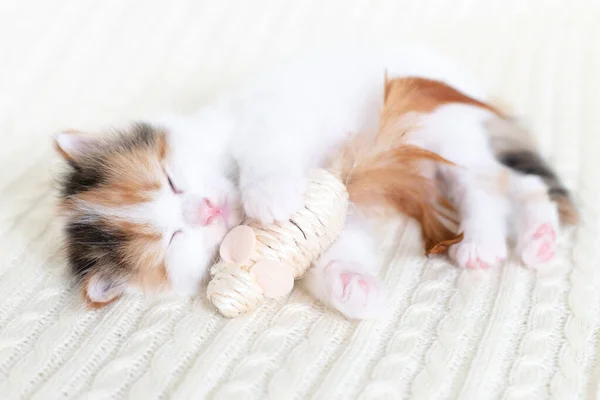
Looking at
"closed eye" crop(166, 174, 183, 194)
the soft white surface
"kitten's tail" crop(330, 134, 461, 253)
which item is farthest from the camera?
"kitten's tail" crop(330, 134, 461, 253)

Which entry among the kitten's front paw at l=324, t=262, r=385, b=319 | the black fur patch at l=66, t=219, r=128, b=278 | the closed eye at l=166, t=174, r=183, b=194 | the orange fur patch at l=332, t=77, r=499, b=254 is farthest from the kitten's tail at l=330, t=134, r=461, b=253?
the black fur patch at l=66, t=219, r=128, b=278

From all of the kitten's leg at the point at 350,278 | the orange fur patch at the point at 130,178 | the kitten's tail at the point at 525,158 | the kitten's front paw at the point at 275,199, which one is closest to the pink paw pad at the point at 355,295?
the kitten's leg at the point at 350,278

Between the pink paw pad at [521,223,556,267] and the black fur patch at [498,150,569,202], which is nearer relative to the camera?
the pink paw pad at [521,223,556,267]

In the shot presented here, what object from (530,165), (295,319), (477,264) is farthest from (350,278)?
(530,165)

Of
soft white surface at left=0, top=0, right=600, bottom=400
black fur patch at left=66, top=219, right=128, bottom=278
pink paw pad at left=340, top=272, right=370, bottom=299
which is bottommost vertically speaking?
soft white surface at left=0, top=0, right=600, bottom=400

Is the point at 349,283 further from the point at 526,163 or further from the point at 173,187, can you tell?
the point at 526,163

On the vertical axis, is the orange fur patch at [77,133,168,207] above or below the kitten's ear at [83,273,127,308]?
above

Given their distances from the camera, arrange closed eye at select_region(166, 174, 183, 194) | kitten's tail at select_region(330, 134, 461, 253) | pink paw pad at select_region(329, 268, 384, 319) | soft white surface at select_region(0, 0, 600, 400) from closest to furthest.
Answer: soft white surface at select_region(0, 0, 600, 400) → pink paw pad at select_region(329, 268, 384, 319) → closed eye at select_region(166, 174, 183, 194) → kitten's tail at select_region(330, 134, 461, 253)

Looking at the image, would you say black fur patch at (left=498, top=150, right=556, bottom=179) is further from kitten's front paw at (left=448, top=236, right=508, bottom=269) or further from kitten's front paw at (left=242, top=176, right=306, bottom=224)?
kitten's front paw at (left=242, top=176, right=306, bottom=224)

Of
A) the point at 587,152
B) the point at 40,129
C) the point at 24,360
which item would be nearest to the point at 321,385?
the point at 24,360
